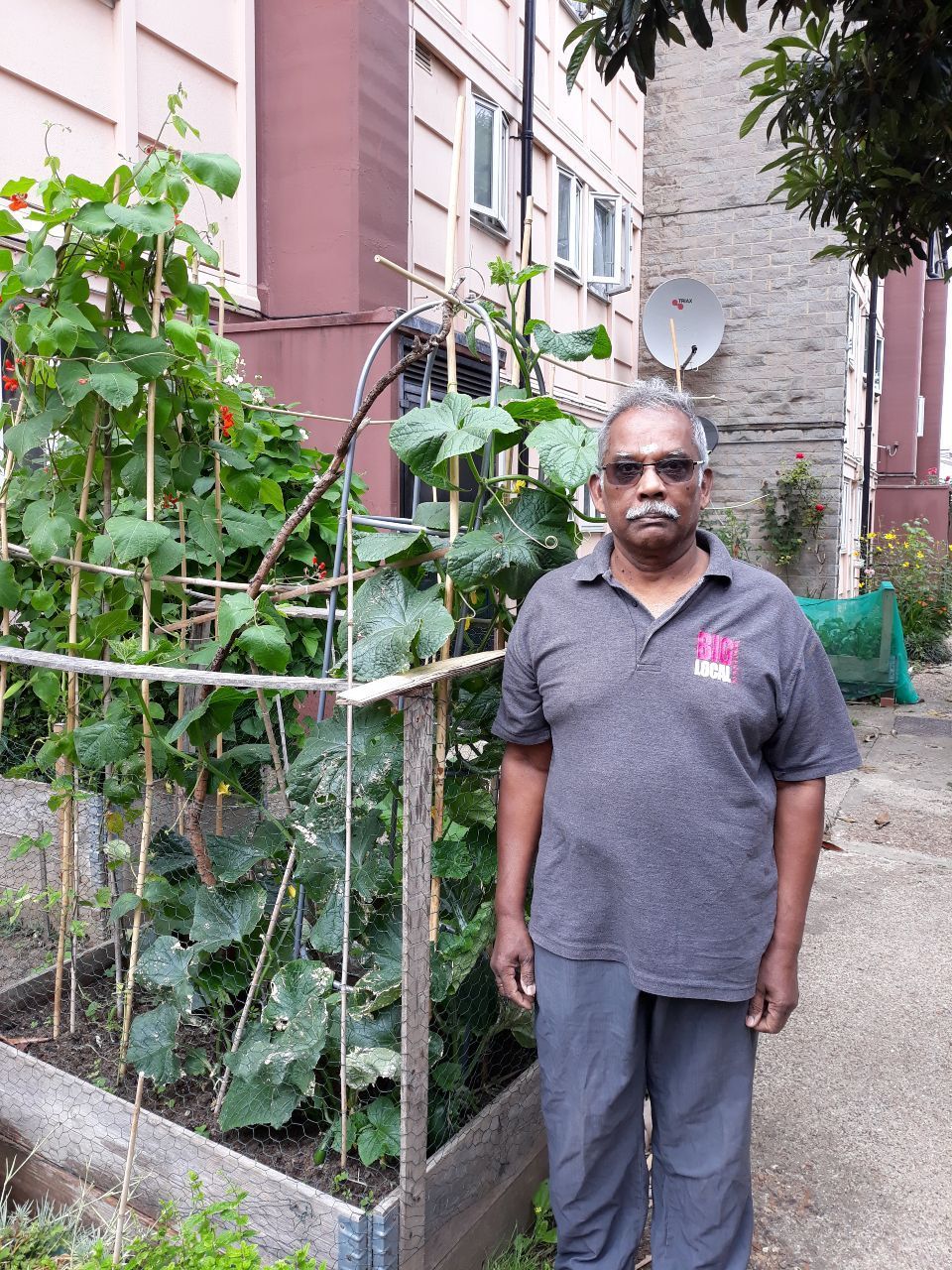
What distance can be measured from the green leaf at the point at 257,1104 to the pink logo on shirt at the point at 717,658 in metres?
1.25

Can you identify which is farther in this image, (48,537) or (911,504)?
(911,504)

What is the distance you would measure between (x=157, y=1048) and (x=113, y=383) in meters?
1.45

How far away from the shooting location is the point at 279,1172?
2.03 metres

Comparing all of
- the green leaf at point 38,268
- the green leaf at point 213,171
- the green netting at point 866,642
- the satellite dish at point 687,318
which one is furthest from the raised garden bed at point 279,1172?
the satellite dish at point 687,318

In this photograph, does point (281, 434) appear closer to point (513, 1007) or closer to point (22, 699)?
point (22, 699)

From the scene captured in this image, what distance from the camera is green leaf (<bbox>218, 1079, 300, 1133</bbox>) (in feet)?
6.79

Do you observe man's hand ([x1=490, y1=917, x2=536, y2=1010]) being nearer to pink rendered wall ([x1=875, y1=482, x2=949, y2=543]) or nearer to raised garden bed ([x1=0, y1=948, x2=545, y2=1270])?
raised garden bed ([x1=0, y1=948, x2=545, y2=1270])

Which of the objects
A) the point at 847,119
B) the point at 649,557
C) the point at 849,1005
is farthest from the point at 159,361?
the point at 847,119

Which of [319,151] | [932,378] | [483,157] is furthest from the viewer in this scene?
[932,378]

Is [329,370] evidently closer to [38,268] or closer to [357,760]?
[38,268]

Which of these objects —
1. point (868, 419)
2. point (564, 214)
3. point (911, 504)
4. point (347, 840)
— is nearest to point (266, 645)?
point (347, 840)

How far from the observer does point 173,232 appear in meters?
2.10

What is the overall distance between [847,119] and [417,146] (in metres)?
4.03

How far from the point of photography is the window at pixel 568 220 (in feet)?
34.3
